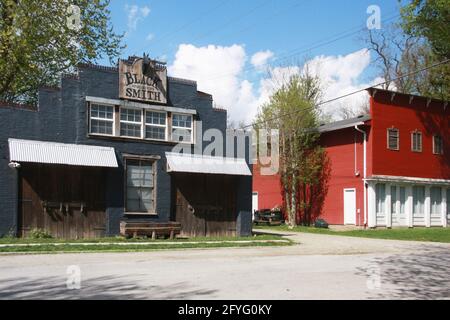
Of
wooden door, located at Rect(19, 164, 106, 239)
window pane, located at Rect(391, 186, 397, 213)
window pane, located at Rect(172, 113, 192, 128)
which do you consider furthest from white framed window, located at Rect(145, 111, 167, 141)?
window pane, located at Rect(391, 186, 397, 213)

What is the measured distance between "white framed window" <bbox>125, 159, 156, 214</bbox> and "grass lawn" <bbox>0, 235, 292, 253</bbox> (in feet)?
6.22

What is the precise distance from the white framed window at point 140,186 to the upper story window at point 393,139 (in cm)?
1667

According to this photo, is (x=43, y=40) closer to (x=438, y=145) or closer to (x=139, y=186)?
(x=139, y=186)

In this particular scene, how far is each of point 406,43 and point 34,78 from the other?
34254 millimetres

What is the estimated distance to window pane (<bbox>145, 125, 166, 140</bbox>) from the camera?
76.9 ft

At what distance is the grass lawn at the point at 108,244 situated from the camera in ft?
56.9

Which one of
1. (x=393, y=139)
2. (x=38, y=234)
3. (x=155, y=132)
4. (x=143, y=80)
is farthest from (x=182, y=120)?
(x=393, y=139)

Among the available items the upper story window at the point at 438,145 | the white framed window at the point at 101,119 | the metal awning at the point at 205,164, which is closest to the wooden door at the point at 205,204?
the metal awning at the point at 205,164

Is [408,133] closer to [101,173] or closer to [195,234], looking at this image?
[195,234]

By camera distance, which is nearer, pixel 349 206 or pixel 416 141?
pixel 349 206

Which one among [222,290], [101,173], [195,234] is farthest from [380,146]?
[222,290]

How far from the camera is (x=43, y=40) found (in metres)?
27.4

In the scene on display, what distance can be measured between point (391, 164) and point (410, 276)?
21658mm

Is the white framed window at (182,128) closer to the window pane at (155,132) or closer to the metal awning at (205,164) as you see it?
the window pane at (155,132)
